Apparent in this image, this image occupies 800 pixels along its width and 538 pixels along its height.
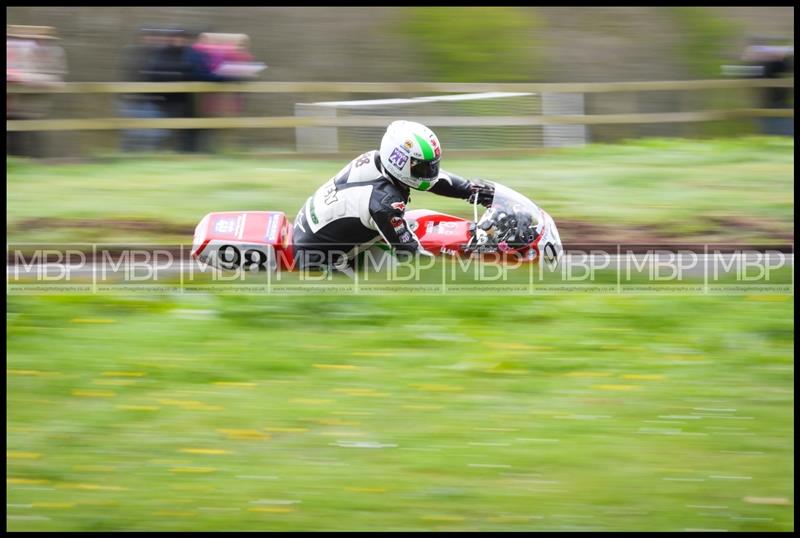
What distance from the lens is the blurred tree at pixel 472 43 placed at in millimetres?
17469

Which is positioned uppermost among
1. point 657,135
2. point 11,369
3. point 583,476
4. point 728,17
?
point 728,17

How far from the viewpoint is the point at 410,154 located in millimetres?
7250

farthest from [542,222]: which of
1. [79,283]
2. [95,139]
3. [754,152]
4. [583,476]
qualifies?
[95,139]

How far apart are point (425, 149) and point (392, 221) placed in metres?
0.61

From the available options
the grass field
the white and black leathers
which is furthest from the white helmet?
the grass field

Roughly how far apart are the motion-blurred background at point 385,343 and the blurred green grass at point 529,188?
2.0 inches

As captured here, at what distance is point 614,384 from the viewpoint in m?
6.20

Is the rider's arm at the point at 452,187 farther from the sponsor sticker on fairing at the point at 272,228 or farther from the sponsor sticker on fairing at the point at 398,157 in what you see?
the sponsor sticker on fairing at the point at 272,228

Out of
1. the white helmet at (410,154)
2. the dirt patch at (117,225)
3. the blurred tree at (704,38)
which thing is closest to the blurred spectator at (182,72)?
the dirt patch at (117,225)

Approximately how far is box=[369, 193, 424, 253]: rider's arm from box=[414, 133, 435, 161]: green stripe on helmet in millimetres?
397

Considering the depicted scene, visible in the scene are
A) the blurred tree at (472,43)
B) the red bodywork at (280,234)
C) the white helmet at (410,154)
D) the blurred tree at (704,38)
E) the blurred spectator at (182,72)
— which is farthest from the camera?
the blurred tree at (704,38)

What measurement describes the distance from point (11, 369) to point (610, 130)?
10.0 meters

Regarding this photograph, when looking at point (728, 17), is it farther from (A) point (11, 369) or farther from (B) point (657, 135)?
(A) point (11, 369)

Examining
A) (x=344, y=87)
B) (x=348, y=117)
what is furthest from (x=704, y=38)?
(x=348, y=117)
